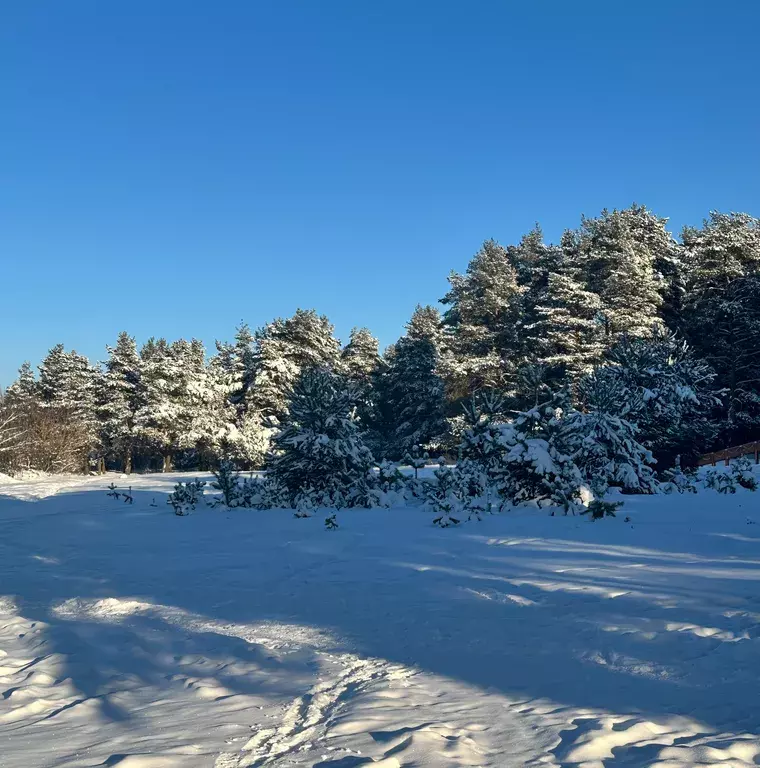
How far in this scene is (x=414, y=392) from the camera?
41.2m

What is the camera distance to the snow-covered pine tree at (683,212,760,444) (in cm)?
2930

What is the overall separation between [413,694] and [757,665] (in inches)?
84.9

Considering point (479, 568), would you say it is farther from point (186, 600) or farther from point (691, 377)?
point (691, 377)

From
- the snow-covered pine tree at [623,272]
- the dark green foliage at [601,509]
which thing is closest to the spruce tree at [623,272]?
the snow-covered pine tree at [623,272]

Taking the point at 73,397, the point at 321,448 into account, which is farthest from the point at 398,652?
the point at 73,397

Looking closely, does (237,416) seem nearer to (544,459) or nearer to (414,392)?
(414,392)

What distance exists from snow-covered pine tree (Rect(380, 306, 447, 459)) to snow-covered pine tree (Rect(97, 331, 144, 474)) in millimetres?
16777

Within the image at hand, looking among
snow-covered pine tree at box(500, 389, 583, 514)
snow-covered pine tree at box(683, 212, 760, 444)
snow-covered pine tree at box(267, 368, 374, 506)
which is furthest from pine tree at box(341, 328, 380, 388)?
snow-covered pine tree at box(500, 389, 583, 514)

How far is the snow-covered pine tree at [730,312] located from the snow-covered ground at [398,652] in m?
23.4

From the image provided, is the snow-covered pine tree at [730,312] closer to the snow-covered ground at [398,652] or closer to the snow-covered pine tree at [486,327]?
the snow-covered pine tree at [486,327]

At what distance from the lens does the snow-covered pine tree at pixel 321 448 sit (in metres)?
14.2

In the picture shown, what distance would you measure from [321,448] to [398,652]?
9.53m

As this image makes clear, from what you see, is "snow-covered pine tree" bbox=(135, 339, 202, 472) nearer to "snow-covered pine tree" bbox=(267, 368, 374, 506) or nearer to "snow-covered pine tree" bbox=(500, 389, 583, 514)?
"snow-covered pine tree" bbox=(267, 368, 374, 506)

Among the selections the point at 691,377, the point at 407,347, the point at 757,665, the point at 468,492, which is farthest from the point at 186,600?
the point at 407,347
